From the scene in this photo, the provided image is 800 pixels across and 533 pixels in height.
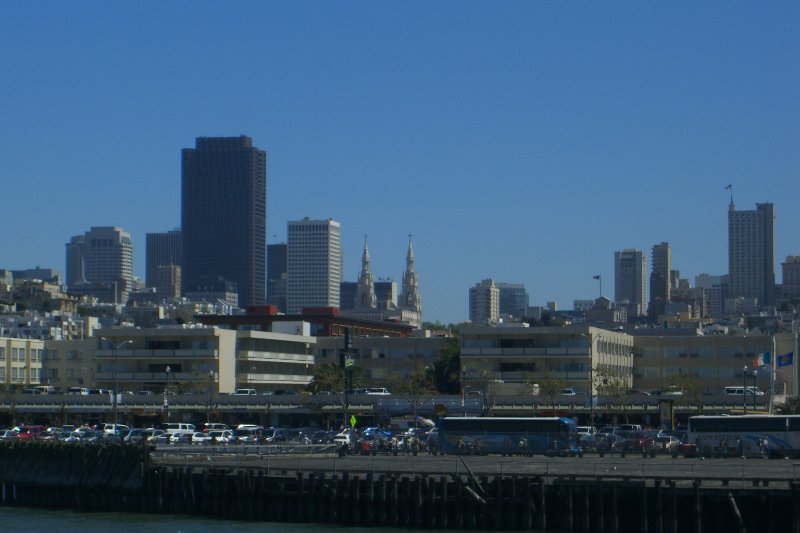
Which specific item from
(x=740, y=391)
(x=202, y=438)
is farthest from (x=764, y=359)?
(x=202, y=438)

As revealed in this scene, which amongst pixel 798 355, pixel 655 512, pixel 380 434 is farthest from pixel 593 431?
pixel 798 355

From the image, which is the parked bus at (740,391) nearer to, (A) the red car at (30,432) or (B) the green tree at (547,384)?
(B) the green tree at (547,384)

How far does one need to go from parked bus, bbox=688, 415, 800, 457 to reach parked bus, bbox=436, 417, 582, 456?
781cm

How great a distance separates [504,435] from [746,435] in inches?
579

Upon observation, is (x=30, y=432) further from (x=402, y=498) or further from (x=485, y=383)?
(x=402, y=498)

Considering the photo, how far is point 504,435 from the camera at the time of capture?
8869 centimetres

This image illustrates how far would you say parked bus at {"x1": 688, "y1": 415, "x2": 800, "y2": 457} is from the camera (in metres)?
85.0

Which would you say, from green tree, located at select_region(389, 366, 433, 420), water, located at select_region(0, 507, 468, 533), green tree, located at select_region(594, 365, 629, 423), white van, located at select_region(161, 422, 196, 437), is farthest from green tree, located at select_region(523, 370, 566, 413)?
water, located at select_region(0, 507, 468, 533)

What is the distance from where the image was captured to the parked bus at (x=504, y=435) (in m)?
88.1

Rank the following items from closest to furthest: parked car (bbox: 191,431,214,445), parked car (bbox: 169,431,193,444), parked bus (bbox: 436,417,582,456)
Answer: parked bus (bbox: 436,417,582,456), parked car (bbox: 191,431,214,445), parked car (bbox: 169,431,193,444)

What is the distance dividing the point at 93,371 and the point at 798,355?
73.3 metres

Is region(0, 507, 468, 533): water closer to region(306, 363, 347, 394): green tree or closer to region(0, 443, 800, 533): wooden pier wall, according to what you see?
region(0, 443, 800, 533): wooden pier wall

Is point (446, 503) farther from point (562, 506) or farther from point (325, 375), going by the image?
point (325, 375)

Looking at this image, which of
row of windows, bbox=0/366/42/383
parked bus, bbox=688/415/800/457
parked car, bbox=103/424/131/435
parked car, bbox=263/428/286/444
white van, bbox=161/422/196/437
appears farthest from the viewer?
row of windows, bbox=0/366/42/383
